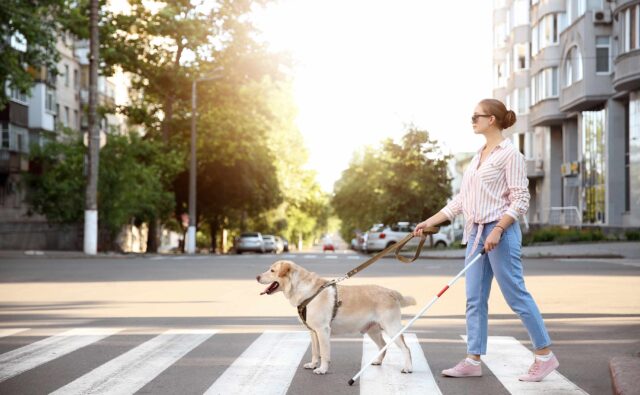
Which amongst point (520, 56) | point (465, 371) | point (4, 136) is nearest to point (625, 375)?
point (465, 371)

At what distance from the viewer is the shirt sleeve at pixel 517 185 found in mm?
7355

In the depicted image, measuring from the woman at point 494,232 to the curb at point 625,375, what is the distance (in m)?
0.46

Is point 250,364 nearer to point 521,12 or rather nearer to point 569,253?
point 569,253

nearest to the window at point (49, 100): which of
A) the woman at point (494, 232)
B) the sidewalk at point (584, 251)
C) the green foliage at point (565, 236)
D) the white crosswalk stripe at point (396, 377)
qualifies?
the sidewalk at point (584, 251)

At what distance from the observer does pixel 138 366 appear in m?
8.12

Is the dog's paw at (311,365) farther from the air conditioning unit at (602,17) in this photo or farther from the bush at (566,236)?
the air conditioning unit at (602,17)

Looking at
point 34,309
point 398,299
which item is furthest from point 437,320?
point 34,309

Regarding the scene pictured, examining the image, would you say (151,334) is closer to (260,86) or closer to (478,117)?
(478,117)

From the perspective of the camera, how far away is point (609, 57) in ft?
157

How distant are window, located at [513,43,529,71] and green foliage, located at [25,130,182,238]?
30.0 m

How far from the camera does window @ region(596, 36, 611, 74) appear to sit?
156 feet

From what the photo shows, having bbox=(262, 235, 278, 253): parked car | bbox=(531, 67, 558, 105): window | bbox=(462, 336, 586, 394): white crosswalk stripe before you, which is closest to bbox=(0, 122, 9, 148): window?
bbox=(262, 235, 278, 253): parked car

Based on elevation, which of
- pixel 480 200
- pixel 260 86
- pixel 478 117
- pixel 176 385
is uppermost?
pixel 260 86

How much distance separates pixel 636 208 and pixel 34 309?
113 ft
